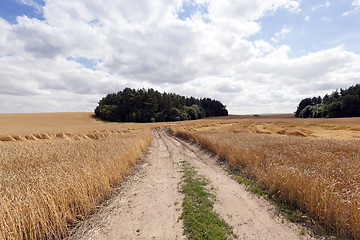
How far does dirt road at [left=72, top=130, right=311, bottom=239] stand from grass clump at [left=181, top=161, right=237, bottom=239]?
0.22 metres

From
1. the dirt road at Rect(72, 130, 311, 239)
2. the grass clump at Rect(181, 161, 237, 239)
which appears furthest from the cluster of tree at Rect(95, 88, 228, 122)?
the grass clump at Rect(181, 161, 237, 239)

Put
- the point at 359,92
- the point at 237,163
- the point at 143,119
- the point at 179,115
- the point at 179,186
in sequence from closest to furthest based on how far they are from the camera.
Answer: the point at 179,186 < the point at 237,163 < the point at 359,92 < the point at 143,119 < the point at 179,115

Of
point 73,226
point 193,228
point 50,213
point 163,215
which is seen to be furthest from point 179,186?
point 50,213

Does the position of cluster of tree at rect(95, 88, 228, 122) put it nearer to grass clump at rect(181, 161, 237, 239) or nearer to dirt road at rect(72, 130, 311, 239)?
dirt road at rect(72, 130, 311, 239)

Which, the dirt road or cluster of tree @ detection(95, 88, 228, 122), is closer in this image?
the dirt road

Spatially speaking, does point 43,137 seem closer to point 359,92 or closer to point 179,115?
point 179,115

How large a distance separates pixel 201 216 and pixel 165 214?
1163 millimetres

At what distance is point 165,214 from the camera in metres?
4.82

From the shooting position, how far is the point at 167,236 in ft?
12.8

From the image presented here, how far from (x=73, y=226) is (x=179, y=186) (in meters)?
4.02

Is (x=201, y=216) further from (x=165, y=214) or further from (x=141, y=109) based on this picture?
(x=141, y=109)

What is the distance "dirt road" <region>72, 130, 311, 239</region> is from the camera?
156 inches

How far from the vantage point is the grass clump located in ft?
12.7

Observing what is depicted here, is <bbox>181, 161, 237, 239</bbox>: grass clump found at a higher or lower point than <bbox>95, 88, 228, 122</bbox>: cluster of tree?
lower
